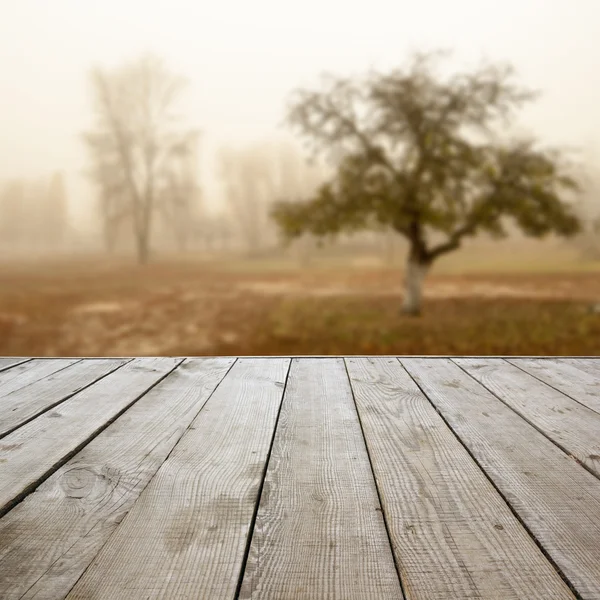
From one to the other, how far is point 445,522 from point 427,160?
21.7ft

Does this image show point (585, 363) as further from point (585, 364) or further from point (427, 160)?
point (427, 160)

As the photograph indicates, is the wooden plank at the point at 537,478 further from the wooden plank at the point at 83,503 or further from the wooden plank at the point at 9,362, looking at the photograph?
the wooden plank at the point at 9,362

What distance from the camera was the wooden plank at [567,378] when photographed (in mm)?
1704

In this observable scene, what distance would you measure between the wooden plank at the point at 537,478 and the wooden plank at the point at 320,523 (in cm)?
27

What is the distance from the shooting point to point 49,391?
179cm

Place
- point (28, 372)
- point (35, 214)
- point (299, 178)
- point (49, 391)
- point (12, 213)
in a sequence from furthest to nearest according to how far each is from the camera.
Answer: point (35, 214), point (12, 213), point (299, 178), point (28, 372), point (49, 391)

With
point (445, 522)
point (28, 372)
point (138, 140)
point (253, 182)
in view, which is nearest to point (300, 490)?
point (445, 522)

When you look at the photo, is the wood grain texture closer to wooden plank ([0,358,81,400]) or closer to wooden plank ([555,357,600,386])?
wooden plank ([555,357,600,386])

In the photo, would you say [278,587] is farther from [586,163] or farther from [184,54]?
[184,54]

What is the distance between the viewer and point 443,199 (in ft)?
22.9

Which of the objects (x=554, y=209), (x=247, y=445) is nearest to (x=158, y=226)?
(x=554, y=209)

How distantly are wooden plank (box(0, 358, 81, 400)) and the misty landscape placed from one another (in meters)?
5.12

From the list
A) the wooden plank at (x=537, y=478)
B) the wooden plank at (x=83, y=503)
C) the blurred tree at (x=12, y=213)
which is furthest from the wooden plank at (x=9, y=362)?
the blurred tree at (x=12, y=213)

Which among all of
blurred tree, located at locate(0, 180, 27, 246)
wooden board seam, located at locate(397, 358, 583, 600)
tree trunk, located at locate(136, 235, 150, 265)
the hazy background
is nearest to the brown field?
tree trunk, located at locate(136, 235, 150, 265)
